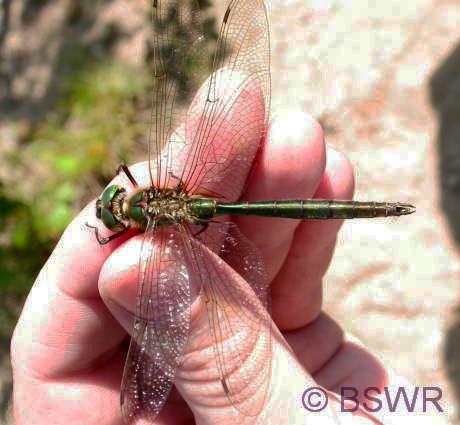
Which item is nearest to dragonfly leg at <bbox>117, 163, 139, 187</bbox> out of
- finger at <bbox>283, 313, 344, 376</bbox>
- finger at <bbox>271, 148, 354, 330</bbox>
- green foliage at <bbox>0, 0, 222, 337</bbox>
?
finger at <bbox>271, 148, 354, 330</bbox>

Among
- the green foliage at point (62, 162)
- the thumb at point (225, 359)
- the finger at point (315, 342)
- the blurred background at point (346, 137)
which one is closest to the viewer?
the thumb at point (225, 359)

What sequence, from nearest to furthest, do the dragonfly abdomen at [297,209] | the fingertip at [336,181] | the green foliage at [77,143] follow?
the dragonfly abdomen at [297,209]
the fingertip at [336,181]
the green foliage at [77,143]

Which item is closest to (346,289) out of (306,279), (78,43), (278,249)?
(306,279)

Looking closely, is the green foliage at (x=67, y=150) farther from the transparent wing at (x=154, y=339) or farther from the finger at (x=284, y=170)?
the transparent wing at (x=154, y=339)

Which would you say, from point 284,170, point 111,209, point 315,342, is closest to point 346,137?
point 315,342

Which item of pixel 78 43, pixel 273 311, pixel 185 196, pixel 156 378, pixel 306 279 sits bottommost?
pixel 156 378

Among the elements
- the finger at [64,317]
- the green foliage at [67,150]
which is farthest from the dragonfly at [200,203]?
the green foliage at [67,150]

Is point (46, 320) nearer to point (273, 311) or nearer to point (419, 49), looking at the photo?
point (273, 311)

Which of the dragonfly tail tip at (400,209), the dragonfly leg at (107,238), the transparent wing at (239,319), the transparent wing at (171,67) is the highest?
the transparent wing at (171,67)
